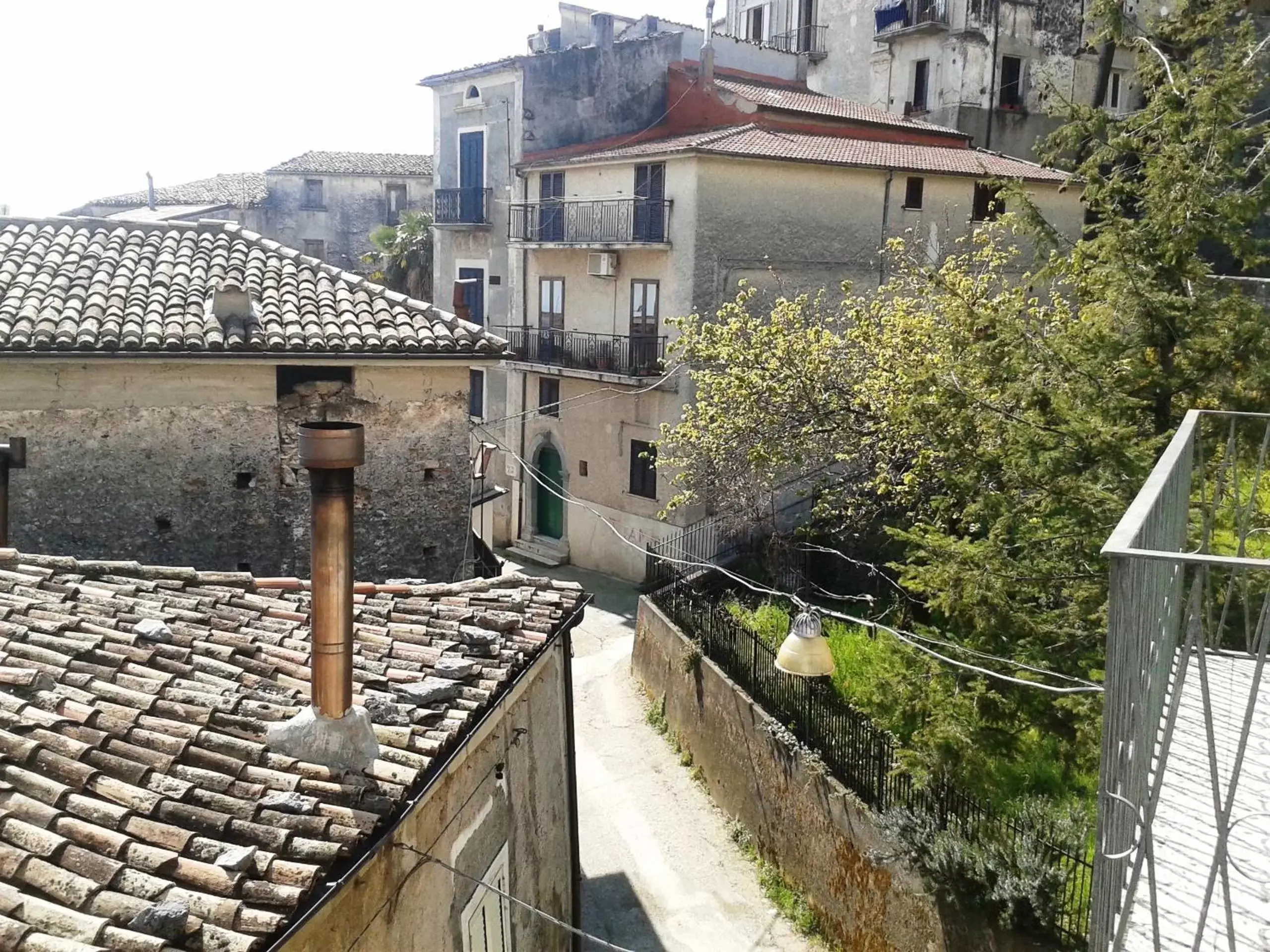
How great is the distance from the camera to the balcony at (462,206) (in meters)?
29.0

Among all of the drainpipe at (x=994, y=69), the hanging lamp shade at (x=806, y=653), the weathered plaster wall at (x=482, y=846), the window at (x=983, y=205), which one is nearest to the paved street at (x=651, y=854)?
the weathered plaster wall at (x=482, y=846)

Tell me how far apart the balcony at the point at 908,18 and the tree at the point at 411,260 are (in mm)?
14366

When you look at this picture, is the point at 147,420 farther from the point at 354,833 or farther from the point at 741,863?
the point at 741,863

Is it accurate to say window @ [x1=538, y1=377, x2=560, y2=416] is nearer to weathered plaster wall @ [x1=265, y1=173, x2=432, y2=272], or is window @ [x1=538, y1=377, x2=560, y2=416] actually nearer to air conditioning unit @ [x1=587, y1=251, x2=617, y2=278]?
air conditioning unit @ [x1=587, y1=251, x2=617, y2=278]

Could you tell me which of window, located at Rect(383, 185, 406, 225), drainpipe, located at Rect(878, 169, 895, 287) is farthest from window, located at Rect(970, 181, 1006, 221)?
window, located at Rect(383, 185, 406, 225)

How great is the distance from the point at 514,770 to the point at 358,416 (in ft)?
15.3

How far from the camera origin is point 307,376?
11172mm

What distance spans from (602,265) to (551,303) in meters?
2.70

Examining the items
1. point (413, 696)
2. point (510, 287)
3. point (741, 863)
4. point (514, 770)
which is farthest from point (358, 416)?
point (510, 287)

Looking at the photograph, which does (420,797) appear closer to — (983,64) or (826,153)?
(826,153)

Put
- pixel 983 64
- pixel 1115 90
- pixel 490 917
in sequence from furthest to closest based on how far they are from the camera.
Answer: pixel 1115 90, pixel 983 64, pixel 490 917

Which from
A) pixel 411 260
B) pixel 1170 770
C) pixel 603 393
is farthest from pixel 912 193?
pixel 1170 770

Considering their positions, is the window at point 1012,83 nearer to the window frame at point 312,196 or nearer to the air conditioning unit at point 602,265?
the air conditioning unit at point 602,265

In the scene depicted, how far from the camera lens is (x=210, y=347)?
34.0 feet
